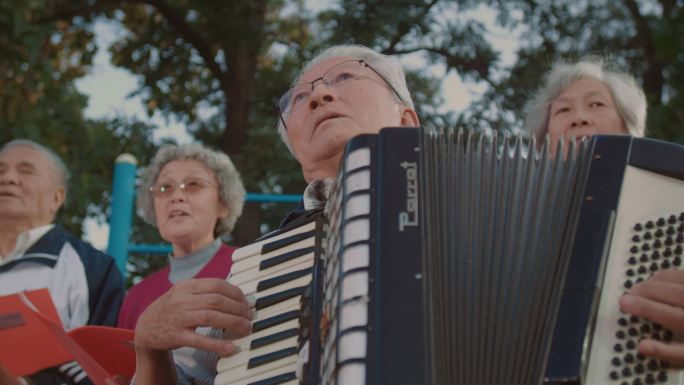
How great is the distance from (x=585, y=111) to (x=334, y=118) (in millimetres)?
1257

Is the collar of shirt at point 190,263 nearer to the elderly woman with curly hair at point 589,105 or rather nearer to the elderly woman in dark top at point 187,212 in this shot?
the elderly woman in dark top at point 187,212

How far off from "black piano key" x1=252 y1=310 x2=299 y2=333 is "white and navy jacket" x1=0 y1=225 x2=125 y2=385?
1.94 meters

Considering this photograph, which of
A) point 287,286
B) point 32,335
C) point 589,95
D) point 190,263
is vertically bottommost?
point 287,286

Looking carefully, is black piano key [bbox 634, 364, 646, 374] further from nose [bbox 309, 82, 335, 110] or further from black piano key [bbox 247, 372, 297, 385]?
nose [bbox 309, 82, 335, 110]

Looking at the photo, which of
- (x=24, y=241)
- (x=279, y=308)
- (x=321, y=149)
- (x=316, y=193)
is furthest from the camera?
(x=24, y=241)

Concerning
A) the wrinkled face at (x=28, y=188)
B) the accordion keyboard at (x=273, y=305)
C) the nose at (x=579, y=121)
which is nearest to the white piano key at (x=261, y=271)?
the accordion keyboard at (x=273, y=305)

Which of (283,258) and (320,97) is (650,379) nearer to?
(283,258)

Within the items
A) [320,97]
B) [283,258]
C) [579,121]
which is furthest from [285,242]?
[579,121]

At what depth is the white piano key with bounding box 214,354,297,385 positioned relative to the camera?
1.71m

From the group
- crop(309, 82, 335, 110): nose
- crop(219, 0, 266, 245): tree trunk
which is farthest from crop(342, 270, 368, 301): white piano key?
crop(219, 0, 266, 245): tree trunk

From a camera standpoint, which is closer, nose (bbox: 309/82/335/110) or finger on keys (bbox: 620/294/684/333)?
finger on keys (bbox: 620/294/684/333)

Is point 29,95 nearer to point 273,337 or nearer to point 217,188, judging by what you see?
point 217,188

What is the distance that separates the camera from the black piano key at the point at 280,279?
179 cm

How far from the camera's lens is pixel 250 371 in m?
1.74
